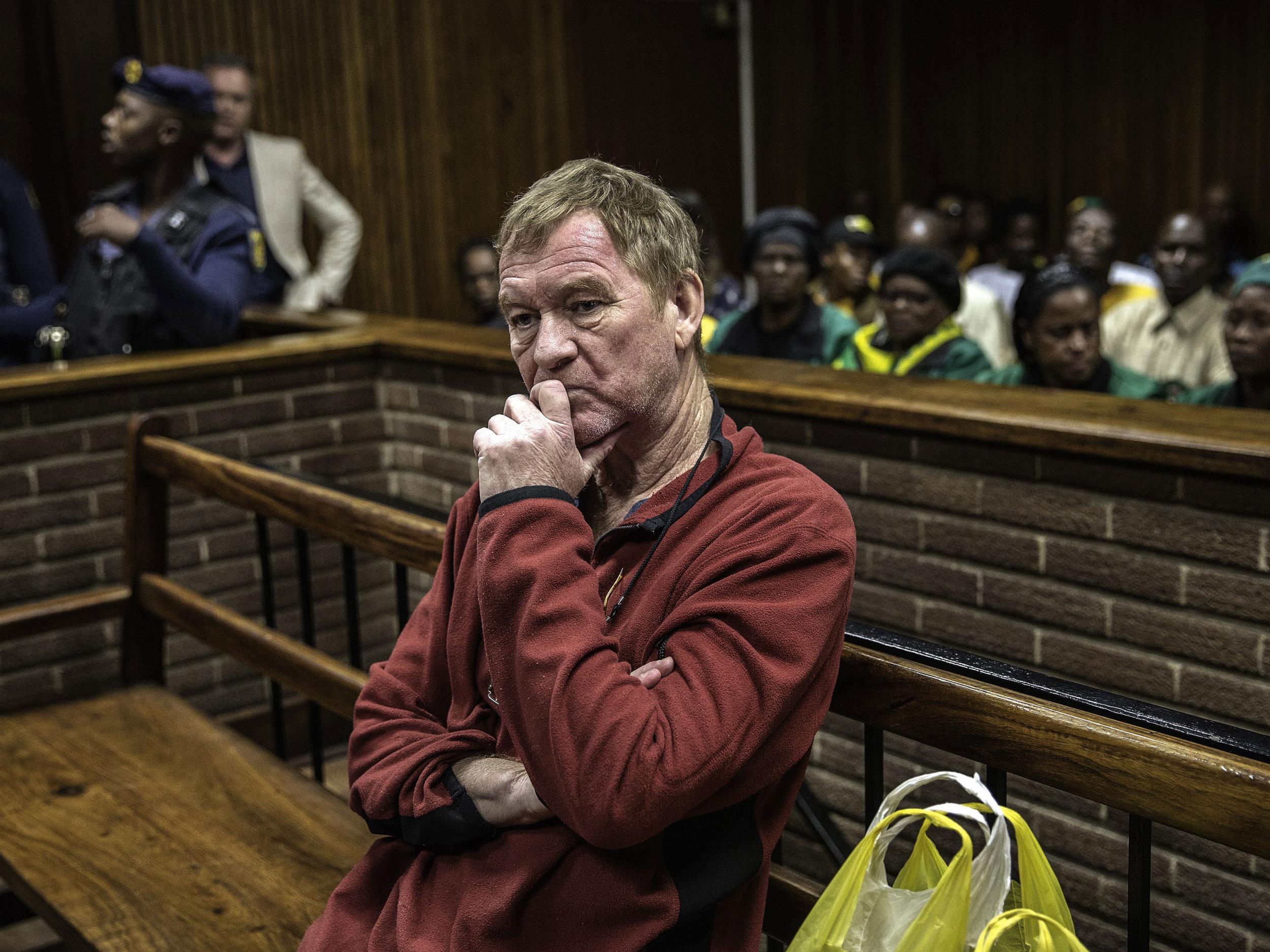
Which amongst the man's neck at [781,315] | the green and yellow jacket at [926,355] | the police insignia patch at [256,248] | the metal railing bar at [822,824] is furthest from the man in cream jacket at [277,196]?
the metal railing bar at [822,824]

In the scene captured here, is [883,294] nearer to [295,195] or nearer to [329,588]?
[329,588]

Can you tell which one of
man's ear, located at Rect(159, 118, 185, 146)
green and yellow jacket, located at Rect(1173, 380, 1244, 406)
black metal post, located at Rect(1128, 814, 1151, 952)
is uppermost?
man's ear, located at Rect(159, 118, 185, 146)

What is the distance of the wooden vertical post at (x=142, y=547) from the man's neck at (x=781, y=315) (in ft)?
8.12

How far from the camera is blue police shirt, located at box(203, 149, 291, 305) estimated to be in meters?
5.48

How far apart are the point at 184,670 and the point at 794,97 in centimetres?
778

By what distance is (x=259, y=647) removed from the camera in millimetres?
2613

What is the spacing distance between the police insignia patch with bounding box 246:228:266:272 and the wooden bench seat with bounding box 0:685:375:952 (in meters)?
1.61

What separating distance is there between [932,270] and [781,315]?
611 mm

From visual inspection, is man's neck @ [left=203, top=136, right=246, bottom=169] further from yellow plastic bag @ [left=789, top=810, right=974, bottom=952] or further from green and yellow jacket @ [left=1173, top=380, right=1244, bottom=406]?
yellow plastic bag @ [left=789, top=810, right=974, bottom=952]

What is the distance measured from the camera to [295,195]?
6121mm

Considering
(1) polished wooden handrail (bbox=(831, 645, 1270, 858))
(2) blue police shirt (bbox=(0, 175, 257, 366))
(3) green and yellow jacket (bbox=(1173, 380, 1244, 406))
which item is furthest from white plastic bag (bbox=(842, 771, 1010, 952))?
(2) blue police shirt (bbox=(0, 175, 257, 366))

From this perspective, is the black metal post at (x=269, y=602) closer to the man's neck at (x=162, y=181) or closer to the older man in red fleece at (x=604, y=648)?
the older man in red fleece at (x=604, y=648)

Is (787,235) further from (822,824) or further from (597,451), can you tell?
(597,451)

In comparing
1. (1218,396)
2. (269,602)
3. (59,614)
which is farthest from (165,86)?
(1218,396)
